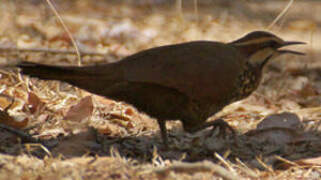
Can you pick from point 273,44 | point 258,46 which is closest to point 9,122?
point 258,46

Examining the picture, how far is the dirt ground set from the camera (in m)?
2.54

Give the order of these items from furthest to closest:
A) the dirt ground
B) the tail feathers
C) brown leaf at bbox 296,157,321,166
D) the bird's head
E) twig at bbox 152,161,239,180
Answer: the bird's head < brown leaf at bbox 296,157,321,166 < the tail feathers < the dirt ground < twig at bbox 152,161,239,180

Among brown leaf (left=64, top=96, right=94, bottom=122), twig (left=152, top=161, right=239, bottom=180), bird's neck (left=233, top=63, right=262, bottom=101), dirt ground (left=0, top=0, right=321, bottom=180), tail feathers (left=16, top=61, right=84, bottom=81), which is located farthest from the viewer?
brown leaf (left=64, top=96, right=94, bottom=122)

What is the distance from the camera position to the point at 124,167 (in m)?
2.45

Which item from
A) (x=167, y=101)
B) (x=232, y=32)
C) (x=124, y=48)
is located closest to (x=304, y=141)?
(x=167, y=101)

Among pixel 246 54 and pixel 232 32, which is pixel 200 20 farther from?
pixel 246 54

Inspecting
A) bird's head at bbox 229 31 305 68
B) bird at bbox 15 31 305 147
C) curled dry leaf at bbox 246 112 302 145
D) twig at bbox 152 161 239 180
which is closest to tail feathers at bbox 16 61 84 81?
bird at bbox 15 31 305 147

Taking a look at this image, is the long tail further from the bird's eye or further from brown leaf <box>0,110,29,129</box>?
the bird's eye

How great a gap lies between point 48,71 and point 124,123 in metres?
0.94

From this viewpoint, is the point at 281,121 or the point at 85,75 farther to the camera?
the point at 281,121

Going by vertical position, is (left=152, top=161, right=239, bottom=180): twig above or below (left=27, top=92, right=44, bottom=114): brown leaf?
below

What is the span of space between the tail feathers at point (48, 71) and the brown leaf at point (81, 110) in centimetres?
58

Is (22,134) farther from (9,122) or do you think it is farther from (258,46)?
(258,46)

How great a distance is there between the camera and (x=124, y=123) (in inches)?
147
